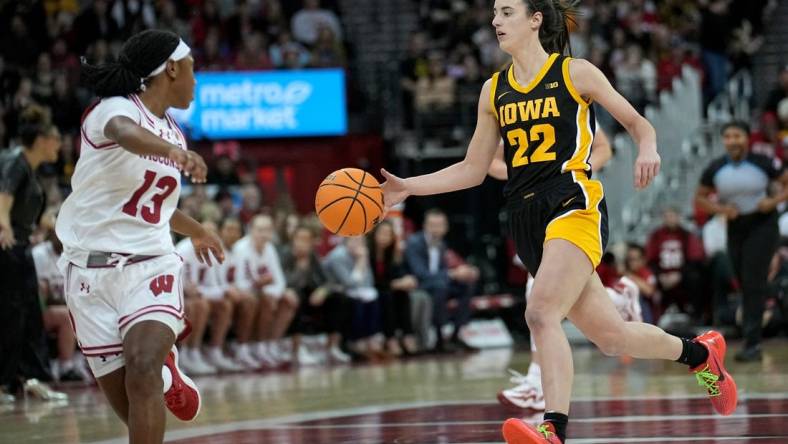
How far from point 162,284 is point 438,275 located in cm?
968

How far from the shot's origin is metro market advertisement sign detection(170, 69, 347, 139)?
60.1ft

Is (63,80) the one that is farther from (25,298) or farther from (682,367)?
(682,367)

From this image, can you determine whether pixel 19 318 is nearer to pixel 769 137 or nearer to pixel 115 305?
pixel 115 305

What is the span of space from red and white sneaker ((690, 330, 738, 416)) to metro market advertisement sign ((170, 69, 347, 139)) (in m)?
12.5

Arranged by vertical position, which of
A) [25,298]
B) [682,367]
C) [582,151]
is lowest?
[682,367]

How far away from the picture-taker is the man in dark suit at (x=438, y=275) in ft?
47.5

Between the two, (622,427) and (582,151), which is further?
(622,427)

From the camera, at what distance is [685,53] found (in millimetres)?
20734

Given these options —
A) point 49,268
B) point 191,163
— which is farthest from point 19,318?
point 191,163

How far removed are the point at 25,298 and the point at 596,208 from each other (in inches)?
215

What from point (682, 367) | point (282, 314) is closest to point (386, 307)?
point (282, 314)

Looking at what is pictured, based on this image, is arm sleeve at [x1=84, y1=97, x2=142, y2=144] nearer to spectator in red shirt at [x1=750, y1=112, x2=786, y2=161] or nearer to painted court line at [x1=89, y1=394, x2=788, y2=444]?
painted court line at [x1=89, y1=394, x2=788, y2=444]

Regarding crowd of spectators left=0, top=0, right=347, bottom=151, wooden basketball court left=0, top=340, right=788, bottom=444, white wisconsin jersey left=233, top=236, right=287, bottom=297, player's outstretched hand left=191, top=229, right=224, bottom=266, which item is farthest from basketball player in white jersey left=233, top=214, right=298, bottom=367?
Result: player's outstretched hand left=191, top=229, right=224, bottom=266

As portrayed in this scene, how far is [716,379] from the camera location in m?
6.50
